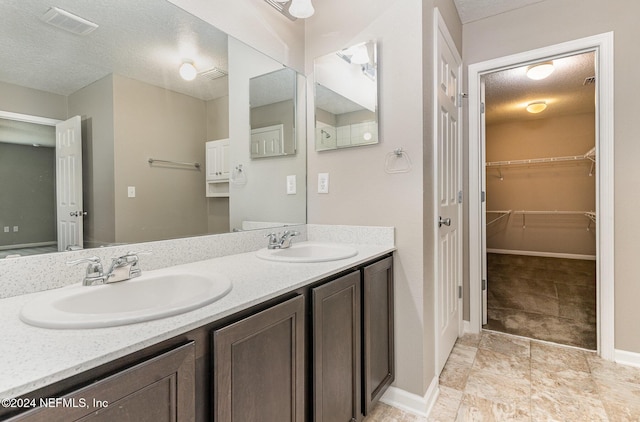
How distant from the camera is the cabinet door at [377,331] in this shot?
4.36ft

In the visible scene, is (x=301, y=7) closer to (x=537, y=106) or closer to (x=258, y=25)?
(x=258, y=25)

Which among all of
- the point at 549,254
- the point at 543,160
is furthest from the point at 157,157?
the point at 549,254

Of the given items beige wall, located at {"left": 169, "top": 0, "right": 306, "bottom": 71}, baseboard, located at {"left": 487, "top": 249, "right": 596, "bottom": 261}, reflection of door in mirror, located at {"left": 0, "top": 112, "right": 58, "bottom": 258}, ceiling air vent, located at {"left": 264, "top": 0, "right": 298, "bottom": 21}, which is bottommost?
baseboard, located at {"left": 487, "top": 249, "right": 596, "bottom": 261}

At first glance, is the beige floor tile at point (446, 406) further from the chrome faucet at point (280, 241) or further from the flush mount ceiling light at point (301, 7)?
the flush mount ceiling light at point (301, 7)

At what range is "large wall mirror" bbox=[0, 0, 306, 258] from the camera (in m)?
0.90

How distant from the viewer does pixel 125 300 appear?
95cm

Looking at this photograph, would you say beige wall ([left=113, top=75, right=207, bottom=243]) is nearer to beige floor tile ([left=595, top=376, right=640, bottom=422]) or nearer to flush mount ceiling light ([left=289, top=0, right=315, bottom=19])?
flush mount ceiling light ([left=289, top=0, right=315, bottom=19])

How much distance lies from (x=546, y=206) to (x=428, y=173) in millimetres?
4860

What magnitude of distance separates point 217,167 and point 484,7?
224 cm

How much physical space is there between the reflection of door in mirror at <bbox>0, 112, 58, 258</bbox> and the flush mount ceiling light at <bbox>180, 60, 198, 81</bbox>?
21.6 inches

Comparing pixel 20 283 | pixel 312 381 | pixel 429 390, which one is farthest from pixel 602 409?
pixel 20 283

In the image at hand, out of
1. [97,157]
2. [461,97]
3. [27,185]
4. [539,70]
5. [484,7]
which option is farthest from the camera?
[539,70]

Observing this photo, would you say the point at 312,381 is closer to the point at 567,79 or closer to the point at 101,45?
the point at 101,45

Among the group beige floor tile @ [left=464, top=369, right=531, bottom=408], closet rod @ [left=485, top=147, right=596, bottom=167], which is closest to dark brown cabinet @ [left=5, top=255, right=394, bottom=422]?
beige floor tile @ [left=464, top=369, right=531, bottom=408]
